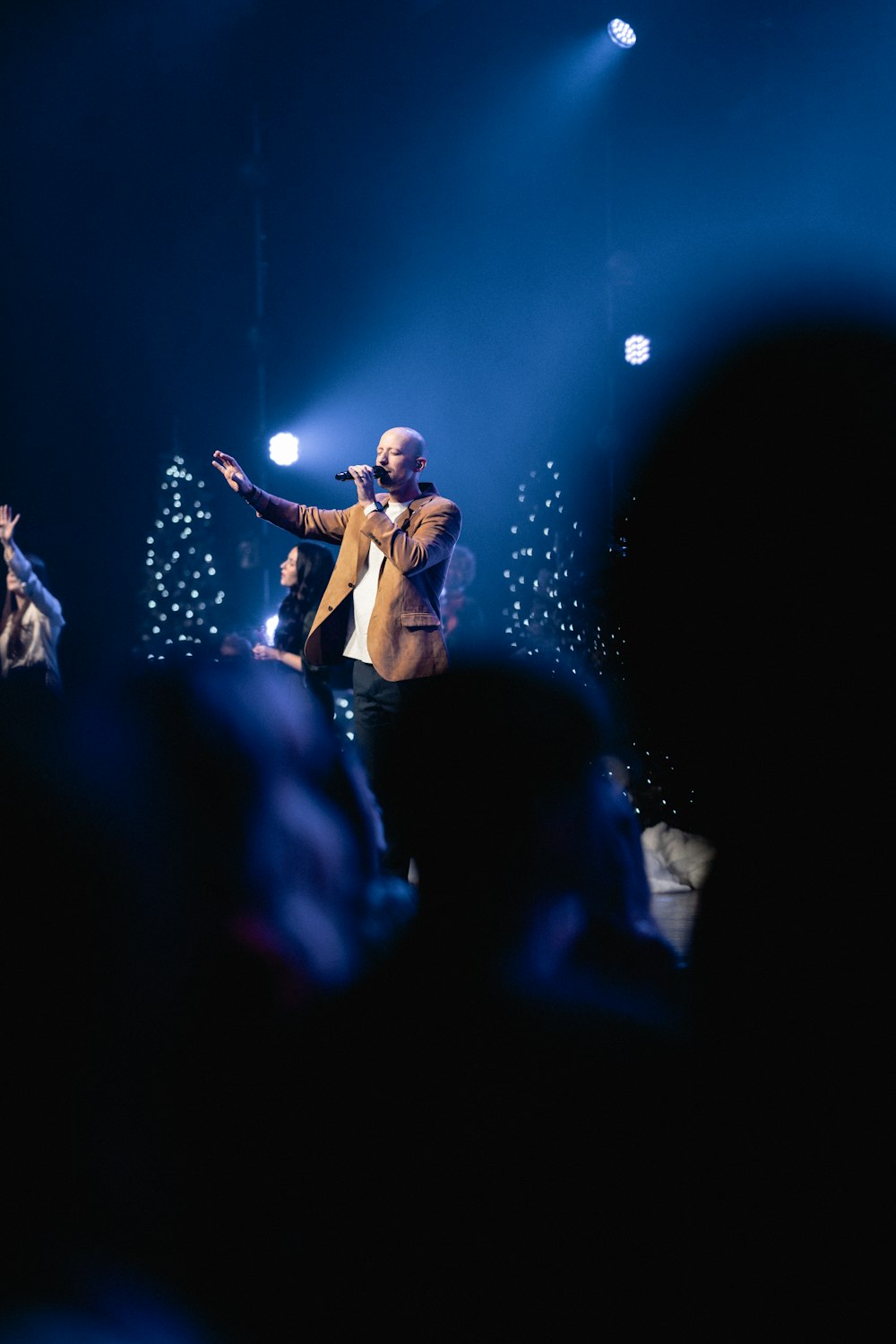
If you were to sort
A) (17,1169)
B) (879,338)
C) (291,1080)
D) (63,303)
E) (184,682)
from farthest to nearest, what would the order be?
(63,303) < (184,682) < (291,1080) < (17,1169) < (879,338)

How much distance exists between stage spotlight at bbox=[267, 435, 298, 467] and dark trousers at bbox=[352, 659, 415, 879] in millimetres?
5332

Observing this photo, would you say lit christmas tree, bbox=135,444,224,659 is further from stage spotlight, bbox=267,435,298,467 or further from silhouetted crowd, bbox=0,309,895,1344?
silhouetted crowd, bbox=0,309,895,1344

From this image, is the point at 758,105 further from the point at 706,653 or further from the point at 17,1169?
the point at 17,1169

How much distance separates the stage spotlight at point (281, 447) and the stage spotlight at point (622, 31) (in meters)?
3.83

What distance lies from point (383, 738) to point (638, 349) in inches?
227

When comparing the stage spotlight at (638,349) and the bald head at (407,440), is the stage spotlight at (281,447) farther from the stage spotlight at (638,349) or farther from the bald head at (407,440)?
the bald head at (407,440)

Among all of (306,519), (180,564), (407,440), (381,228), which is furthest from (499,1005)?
(381,228)

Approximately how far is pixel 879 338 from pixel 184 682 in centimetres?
91

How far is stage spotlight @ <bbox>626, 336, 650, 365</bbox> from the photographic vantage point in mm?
7996

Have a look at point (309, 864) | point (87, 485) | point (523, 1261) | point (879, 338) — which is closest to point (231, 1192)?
point (523, 1261)

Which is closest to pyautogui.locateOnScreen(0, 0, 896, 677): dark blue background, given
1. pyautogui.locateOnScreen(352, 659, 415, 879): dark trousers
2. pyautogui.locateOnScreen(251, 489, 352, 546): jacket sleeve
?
pyautogui.locateOnScreen(251, 489, 352, 546): jacket sleeve

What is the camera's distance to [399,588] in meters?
3.27

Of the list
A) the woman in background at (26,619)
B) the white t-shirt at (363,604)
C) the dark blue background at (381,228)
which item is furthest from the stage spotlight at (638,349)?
the white t-shirt at (363,604)

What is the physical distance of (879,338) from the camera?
2.84ft
